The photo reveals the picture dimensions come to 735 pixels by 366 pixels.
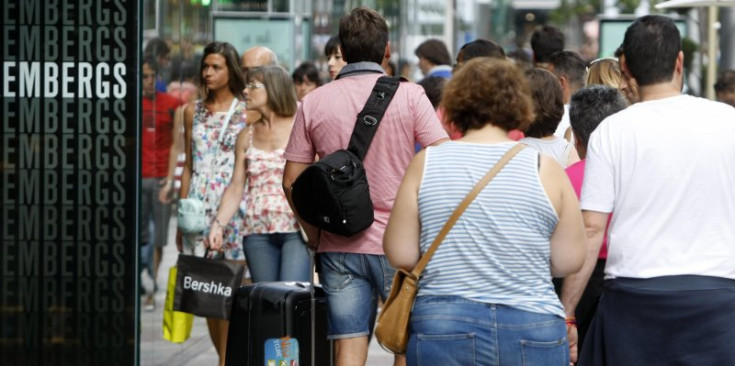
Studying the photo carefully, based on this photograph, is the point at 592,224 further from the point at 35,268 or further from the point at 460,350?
the point at 35,268

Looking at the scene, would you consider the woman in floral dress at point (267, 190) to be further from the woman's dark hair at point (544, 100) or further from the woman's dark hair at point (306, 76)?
the woman's dark hair at point (306, 76)

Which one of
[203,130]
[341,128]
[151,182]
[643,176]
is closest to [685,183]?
[643,176]

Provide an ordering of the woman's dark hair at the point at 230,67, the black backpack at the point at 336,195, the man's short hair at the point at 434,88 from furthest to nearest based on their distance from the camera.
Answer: the man's short hair at the point at 434,88 < the woman's dark hair at the point at 230,67 < the black backpack at the point at 336,195

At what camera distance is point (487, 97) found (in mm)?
4395

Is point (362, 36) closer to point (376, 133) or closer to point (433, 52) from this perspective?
point (376, 133)

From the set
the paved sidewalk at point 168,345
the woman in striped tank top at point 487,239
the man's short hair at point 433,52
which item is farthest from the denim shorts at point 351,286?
the man's short hair at point 433,52

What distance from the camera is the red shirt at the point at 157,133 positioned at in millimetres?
7059

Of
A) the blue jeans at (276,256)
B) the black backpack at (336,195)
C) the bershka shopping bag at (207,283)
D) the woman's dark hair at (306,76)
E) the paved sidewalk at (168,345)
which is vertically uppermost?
the woman's dark hair at (306,76)

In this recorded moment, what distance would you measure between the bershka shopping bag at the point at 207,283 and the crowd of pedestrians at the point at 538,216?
195 cm

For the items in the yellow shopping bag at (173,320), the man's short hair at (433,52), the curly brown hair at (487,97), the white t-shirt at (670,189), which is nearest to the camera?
the curly brown hair at (487,97)

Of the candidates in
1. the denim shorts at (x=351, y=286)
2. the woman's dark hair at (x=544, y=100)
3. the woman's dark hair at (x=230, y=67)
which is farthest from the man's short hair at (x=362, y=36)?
the woman's dark hair at (x=230, y=67)

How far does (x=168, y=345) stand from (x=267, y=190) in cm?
129

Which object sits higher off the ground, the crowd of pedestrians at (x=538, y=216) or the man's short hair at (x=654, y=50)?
the man's short hair at (x=654, y=50)

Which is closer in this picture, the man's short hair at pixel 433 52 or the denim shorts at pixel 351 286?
the denim shorts at pixel 351 286
